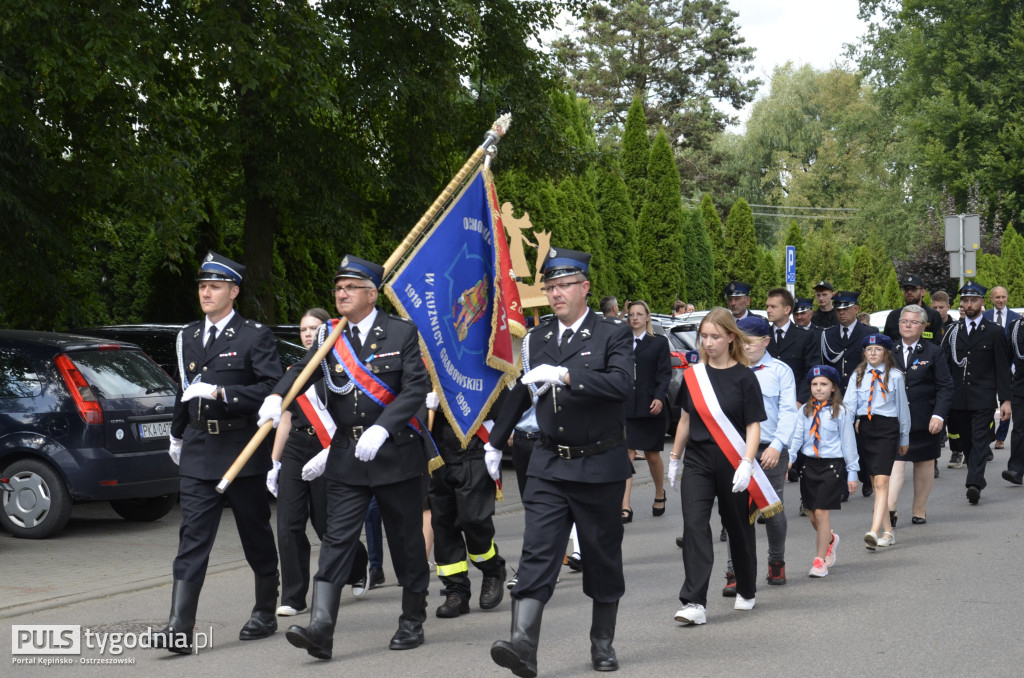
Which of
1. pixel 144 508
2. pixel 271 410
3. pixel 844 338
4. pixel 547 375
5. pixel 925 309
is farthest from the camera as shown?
pixel 925 309

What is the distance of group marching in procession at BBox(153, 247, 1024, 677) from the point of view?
616 centimetres

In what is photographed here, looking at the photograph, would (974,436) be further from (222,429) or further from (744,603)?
(222,429)

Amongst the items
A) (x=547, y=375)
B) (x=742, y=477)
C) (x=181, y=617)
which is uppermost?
(x=547, y=375)

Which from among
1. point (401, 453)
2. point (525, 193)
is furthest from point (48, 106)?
point (525, 193)

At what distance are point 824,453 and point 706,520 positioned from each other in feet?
7.43

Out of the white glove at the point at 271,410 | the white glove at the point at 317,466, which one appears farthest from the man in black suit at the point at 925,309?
the white glove at the point at 271,410

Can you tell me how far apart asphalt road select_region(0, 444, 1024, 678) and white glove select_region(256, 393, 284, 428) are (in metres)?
1.21

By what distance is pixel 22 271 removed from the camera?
46.5 feet

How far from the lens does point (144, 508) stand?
11.4 meters

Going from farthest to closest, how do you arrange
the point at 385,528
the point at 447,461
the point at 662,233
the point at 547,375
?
the point at 662,233 → the point at 447,461 → the point at 385,528 → the point at 547,375

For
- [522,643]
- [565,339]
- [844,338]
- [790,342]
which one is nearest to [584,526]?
[522,643]

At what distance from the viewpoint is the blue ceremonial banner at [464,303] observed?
23.6 feet

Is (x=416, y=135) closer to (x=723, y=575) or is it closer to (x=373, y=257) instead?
(x=373, y=257)

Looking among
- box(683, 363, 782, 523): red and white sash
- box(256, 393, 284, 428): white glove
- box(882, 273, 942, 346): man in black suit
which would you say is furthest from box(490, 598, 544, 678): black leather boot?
box(882, 273, 942, 346): man in black suit
